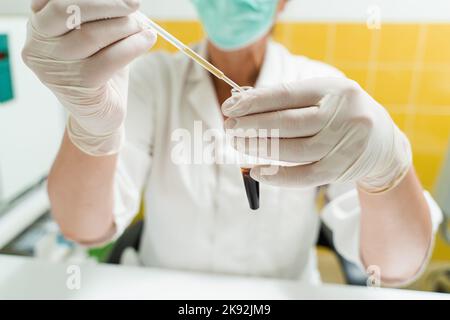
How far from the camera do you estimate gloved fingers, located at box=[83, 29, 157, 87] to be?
0.50m

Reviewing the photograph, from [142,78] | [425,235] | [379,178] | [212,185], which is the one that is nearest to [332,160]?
[379,178]

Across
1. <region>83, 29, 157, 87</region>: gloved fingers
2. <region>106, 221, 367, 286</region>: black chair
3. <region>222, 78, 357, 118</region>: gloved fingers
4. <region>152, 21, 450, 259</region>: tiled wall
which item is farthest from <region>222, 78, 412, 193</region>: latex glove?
<region>106, 221, 367, 286</region>: black chair

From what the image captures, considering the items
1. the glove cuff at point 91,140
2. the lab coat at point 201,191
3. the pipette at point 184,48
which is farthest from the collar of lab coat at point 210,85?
the pipette at point 184,48

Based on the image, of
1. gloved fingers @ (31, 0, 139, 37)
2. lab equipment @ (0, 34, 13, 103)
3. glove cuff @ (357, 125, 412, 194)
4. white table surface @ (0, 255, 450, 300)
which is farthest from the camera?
lab equipment @ (0, 34, 13, 103)

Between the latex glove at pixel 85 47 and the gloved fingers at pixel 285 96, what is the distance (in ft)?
0.46

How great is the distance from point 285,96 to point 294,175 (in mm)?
99

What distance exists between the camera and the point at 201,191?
0.92 meters

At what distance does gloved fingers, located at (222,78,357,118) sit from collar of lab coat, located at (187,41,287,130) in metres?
0.39

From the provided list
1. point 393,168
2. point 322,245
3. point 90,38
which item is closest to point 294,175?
point 393,168

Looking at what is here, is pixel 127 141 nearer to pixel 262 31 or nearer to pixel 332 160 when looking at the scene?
pixel 262 31

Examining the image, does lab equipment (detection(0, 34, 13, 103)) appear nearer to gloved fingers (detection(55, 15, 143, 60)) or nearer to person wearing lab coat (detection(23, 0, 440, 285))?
person wearing lab coat (detection(23, 0, 440, 285))

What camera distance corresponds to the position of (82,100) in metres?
0.54

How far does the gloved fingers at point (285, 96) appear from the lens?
0.48 m

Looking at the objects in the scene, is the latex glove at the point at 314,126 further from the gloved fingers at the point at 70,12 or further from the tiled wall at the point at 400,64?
the tiled wall at the point at 400,64
